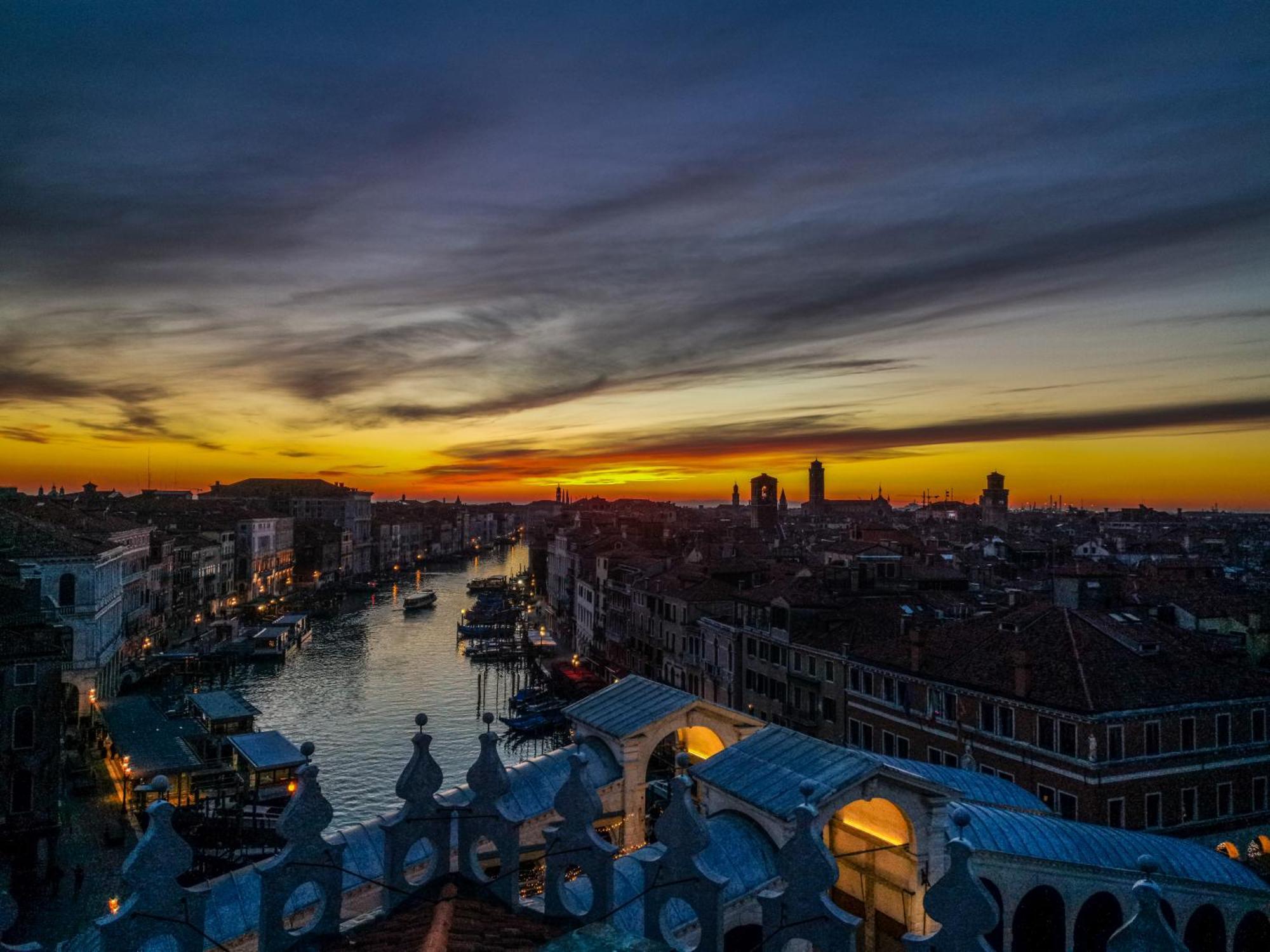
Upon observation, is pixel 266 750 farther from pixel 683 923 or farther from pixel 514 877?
pixel 514 877

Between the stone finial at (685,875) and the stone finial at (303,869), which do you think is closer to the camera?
the stone finial at (303,869)

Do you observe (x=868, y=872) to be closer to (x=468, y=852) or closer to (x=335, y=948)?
(x=468, y=852)

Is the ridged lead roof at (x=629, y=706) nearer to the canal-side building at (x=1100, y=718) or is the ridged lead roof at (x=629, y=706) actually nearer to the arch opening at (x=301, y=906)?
the arch opening at (x=301, y=906)

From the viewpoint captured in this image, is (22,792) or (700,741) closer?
(700,741)

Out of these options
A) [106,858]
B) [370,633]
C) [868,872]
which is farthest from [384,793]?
[370,633]

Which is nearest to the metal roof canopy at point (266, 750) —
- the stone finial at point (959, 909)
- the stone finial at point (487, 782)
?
the stone finial at point (487, 782)

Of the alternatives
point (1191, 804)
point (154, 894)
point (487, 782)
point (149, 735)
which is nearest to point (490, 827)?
point (487, 782)
